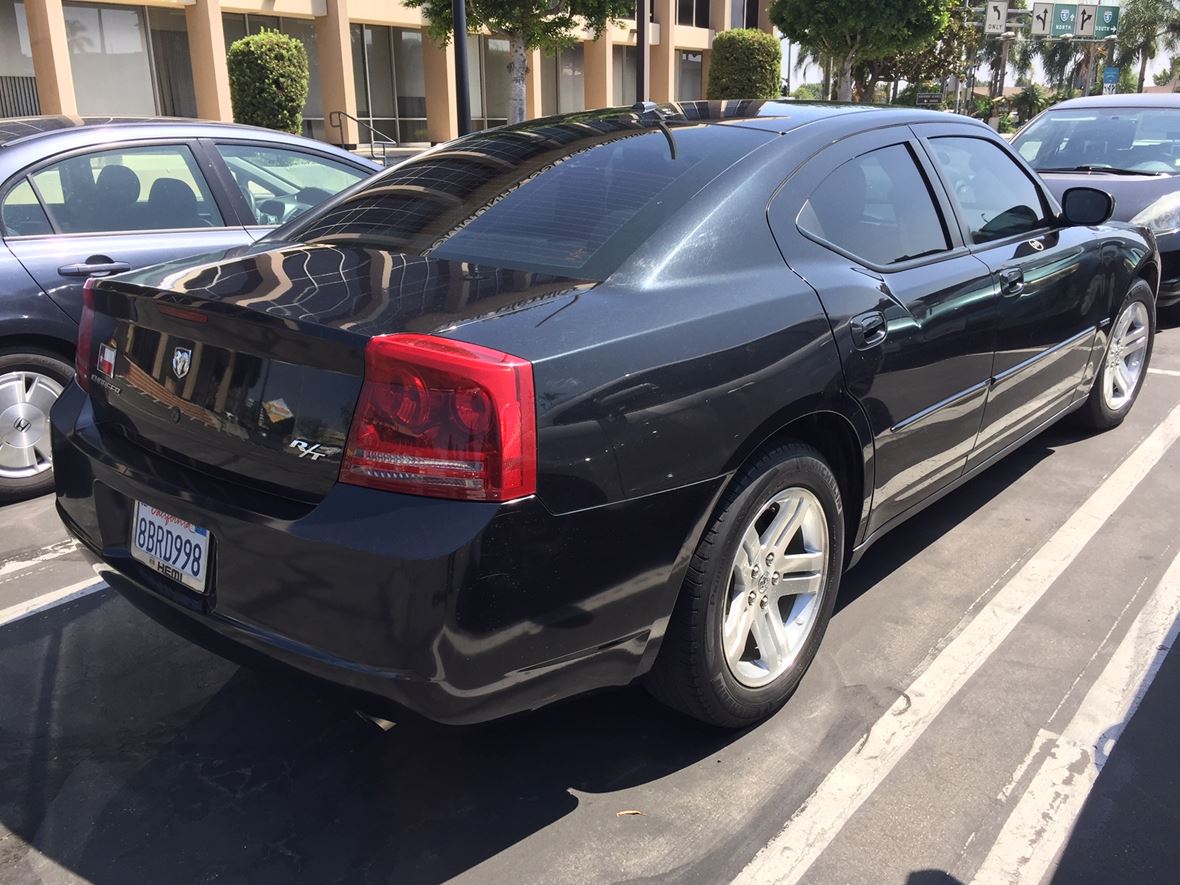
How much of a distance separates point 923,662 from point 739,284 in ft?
4.71

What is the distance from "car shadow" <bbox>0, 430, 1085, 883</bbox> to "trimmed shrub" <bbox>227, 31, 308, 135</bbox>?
16917 mm

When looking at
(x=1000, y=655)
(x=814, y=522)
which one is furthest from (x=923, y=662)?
(x=814, y=522)

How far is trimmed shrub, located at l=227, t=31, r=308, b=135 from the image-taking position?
18281mm

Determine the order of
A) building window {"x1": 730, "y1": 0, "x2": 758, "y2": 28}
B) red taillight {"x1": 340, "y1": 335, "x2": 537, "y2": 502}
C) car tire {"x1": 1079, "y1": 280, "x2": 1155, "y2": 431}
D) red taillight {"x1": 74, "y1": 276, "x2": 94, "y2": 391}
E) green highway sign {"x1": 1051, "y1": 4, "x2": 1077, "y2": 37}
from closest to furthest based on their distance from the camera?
red taillight {"x1": 340, "y1": 335, "x2": 537, "y2": 502}, red taillight {"x1": 74, "y1": 276, "x2": 94, "y2": 391}, car tire {"x1": 1079, "y1": 280, "x2": 1155, "y2": 431}, building window {"x1": 730, "y1": 0, "x2": 758, "y2": 28}, green highway sign {"x1": 1051, "y1": 4, "x2": 1077, "y2": 37}

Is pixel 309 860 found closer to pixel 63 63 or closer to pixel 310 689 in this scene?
pixel 310 689

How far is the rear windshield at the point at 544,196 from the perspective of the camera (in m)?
2.63

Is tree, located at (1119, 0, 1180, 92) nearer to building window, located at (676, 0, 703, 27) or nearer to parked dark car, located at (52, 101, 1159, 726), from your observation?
building window, located at (676, 0, 703, 27)

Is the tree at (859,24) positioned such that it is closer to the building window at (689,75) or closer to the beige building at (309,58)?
the beige building at (309,58)

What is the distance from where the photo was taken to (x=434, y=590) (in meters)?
2.00

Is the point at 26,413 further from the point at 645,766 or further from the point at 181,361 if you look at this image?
the point at 645,766

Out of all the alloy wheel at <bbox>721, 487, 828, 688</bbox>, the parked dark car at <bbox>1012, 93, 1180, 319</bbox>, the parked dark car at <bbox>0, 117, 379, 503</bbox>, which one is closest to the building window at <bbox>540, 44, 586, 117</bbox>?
the parked dark car at <bbox>1012, 93, 1180, 319</bbox>

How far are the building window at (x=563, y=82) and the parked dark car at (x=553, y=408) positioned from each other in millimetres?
28315

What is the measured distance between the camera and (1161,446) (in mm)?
5281

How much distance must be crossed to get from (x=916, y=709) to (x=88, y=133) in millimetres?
4295
